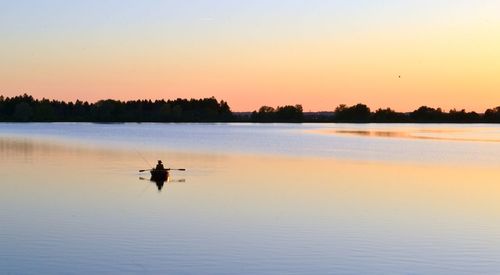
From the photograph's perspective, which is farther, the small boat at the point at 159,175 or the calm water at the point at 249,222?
the small boat at the point at 159,175

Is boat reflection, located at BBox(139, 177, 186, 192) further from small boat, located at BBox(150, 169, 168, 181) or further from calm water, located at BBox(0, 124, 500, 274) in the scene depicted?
calm water, located at BBox(0, 124, 500, 274)

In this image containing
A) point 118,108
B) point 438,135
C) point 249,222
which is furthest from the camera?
point 118,108

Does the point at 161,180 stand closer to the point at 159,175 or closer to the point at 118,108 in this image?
the point at 159,175

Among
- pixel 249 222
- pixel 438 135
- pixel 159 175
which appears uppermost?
pixel 159 175

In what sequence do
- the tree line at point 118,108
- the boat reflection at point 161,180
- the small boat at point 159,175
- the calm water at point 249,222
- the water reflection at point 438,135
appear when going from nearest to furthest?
the calm water at point 249,222, the boat reflection at point 161,180, the small boat at point 159,175, the water reflection at point 438,135, the tree line at point 118,108

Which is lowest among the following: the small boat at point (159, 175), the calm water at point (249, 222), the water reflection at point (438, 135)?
the water reflection at point (438, 135)

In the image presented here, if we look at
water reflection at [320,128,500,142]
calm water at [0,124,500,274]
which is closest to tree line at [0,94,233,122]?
water reflection at [320,128,500,142]

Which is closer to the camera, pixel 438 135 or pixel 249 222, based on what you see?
pixel 249 222

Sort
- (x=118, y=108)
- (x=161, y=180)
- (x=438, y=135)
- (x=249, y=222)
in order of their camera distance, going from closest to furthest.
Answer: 1. (x=249, y=222)
2. (x=161, y=180)
3. (x=438, y=135)
4. (x=118, y=108)

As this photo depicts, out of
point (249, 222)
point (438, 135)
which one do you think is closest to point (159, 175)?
point (249, 222)

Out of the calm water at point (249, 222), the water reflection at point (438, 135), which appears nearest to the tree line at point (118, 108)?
the water reflection at point (438, 135)

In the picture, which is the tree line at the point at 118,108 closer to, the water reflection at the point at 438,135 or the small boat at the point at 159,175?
the water reflection at the point at 438,135

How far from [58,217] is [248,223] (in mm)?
4879

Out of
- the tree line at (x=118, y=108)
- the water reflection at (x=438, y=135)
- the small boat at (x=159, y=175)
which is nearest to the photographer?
the small boat at (x=159, y=175)
